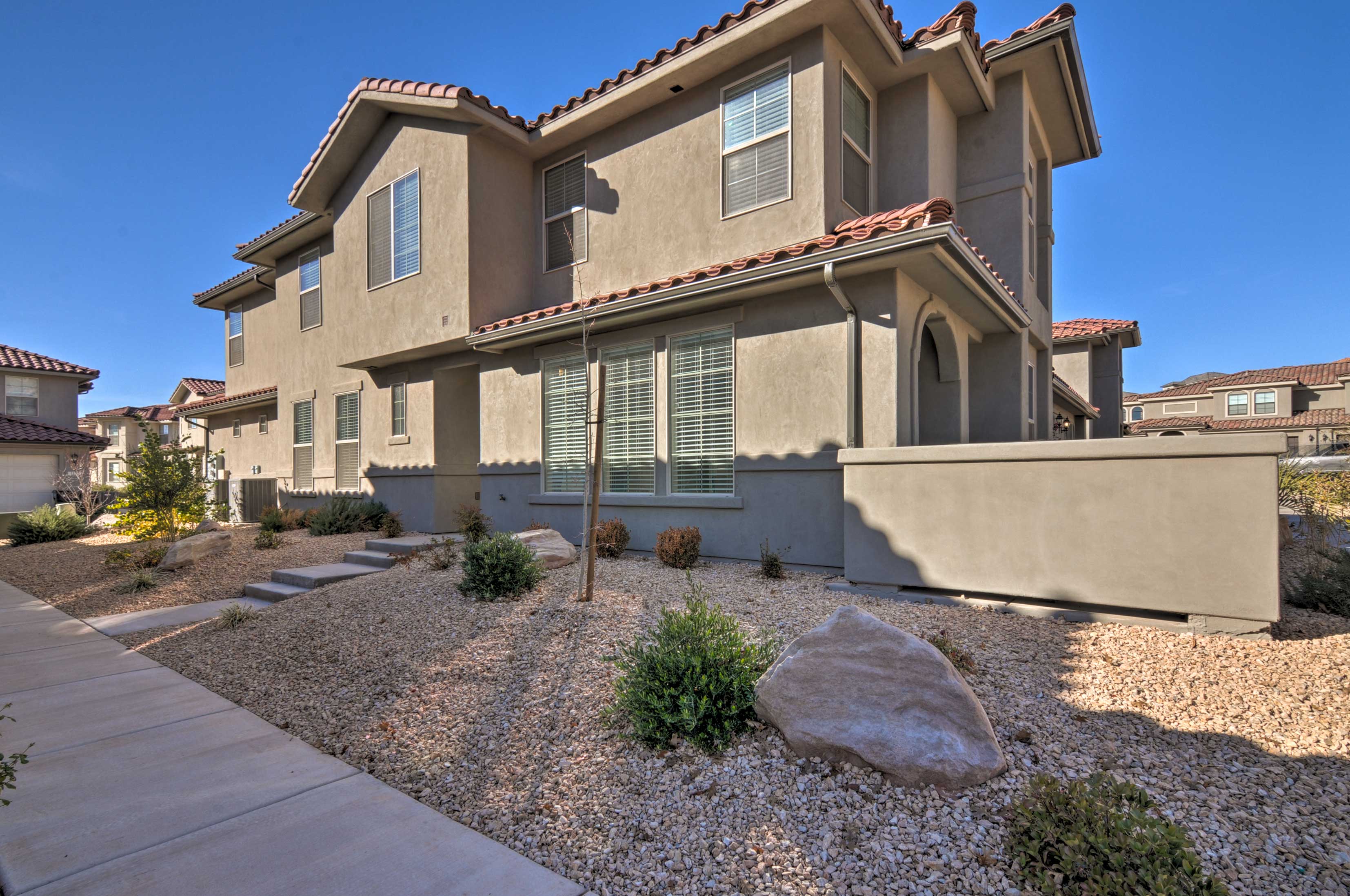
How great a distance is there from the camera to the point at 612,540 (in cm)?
866

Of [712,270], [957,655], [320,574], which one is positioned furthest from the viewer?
[320,574]

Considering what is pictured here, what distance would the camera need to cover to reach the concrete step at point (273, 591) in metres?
8.00

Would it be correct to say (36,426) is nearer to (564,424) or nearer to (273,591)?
(273,591)

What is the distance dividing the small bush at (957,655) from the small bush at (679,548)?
12.1ft

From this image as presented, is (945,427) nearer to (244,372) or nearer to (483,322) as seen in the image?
(483,322)

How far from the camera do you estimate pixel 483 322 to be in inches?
428

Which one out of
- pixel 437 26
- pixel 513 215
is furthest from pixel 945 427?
pixel 437 26

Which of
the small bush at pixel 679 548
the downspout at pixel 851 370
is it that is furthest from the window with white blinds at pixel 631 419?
the downspout at pixel 851 370

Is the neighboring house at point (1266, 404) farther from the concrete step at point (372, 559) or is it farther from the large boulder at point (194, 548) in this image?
the large boulder at point (194, 548)

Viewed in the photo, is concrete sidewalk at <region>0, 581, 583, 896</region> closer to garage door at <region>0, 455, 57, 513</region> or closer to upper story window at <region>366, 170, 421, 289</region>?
upper story window at <region>366, 170, 421, 289</region>

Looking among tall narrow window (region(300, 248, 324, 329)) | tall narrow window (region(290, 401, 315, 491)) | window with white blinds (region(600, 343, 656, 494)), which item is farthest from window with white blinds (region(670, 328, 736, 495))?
tall narrow window (region(290, 401, 315, 491))

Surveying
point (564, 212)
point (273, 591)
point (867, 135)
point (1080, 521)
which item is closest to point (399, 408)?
point (564, 212)

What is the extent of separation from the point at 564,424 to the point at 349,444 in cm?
678

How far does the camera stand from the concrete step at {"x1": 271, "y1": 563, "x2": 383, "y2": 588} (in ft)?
27.4
